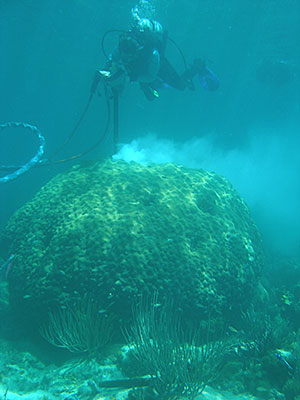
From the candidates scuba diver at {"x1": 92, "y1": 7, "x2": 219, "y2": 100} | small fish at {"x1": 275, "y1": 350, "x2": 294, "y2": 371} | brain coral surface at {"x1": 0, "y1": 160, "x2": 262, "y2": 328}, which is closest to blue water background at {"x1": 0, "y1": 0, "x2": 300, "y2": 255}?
scuba diver at {"x1": 92, "y1": 7, "x2": 219, "y2": 100}

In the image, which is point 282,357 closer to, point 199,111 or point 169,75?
A: point 169,75

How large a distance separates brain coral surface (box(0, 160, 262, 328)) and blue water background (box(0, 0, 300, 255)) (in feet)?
14.8

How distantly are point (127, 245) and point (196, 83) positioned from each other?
34.3 m

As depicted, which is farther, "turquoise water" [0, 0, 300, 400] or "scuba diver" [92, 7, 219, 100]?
"scuba diver" [92, 7, 219, 100]

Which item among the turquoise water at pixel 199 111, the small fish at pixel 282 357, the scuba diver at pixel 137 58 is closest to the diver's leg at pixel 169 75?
the scuba diver at pixel 137 58

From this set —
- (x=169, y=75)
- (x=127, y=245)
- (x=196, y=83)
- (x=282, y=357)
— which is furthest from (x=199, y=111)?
(x=282, y=357)

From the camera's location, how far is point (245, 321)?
5598 mm

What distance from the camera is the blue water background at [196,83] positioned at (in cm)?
2028

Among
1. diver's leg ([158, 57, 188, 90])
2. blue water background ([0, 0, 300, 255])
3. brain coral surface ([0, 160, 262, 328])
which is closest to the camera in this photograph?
brain coral surface ([0, 160, 262, 328])

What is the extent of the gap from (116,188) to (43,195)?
6.50 ft

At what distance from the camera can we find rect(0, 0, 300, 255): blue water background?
66.5 ft

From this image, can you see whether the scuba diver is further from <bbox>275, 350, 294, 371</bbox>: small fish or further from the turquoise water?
<bbox>275, 350, 294, 371</bbox>: small fish

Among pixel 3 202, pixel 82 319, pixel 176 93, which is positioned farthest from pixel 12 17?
pixel 82 319

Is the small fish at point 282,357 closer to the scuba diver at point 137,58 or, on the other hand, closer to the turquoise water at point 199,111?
the turquoise water at point 199,111
